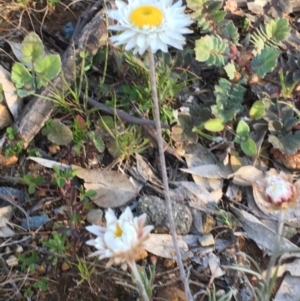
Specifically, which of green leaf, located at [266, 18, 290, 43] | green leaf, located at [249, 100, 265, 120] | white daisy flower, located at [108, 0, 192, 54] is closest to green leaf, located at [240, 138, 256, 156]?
green leaf, located at [249, 100, 265, 120]

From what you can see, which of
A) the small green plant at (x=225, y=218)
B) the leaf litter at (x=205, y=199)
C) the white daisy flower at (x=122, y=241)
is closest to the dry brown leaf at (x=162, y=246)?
the leaf litter at (x=205, y=199)

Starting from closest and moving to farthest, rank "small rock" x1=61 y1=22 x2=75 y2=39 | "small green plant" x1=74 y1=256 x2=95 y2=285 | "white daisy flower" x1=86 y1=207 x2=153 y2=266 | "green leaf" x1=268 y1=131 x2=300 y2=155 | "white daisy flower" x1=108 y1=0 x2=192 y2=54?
1. "white daisy flower" x1=86 y1=207 x2=153 y2=266
2. "white daisy flower" x1=108 y1=0 x2=192 y2=54
3. "small green plant" x1=74 y1=256 x2=95 y2=285
4. "green leaf" x1=268 y1=131 x2=300 y2=155
5. "small rock" x1=61 y1=22 x2=75 y2=39

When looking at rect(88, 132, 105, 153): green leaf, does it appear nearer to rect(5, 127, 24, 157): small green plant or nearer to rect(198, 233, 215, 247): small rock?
rect(5, 127, 24, 157): small green plant

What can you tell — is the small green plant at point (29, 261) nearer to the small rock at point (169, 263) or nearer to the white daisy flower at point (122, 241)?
the small rock at point (169, 263)

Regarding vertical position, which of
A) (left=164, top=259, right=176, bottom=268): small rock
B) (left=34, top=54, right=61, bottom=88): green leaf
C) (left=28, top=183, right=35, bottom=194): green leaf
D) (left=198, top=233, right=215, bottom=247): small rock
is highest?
(left=34, top=54, right=61, bottom=88): green leaf

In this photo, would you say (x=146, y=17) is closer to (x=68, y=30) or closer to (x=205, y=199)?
(x=205, y=199)

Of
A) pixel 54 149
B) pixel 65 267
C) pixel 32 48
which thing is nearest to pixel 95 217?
pixel 65 267
